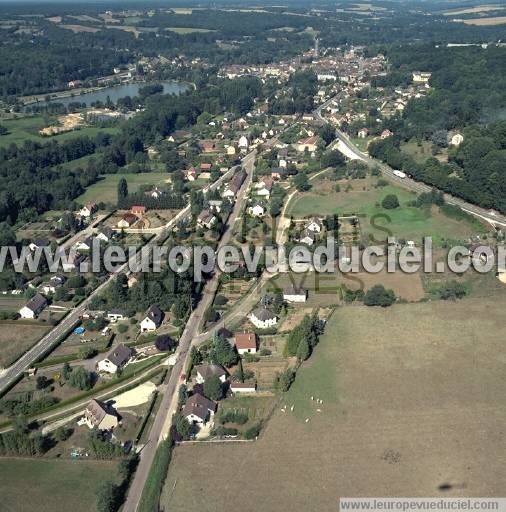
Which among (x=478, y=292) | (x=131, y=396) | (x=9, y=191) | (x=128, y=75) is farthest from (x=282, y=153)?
(x=128, y=75)

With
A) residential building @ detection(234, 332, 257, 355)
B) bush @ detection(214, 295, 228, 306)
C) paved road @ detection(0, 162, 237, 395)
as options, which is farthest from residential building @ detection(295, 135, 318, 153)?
residential building @ detection(234, 332, 257, 355)

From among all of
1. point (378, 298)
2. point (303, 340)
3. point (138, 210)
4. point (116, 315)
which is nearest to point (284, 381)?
point (303, 340)

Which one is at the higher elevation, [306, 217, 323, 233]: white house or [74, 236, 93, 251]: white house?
[306, 217, 323, 233]: white house

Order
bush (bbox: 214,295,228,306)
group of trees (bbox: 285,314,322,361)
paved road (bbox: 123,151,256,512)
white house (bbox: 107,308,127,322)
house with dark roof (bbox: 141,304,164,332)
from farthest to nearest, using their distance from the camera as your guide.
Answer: bush (bbox: 214,295,228,306) → white house (bbox: 107,308,127,322) → house with dark roof (bbox: 141,304,164,332) → group of trees (bbox: 285,314,322,361) → paved road (bbox: 123,151,256,512)

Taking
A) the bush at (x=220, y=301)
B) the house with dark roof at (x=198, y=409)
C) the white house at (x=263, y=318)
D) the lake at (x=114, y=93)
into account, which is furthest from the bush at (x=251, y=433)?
the lake at (x=114, y=93)

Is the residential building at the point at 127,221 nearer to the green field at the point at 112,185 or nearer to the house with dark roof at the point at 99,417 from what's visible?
the green field at the point at 112,185

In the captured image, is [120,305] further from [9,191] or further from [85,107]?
[85,107]

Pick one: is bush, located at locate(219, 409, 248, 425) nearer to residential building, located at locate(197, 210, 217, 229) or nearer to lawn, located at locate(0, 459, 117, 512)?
lawn, located at locate(0, 459, 117, 512)
